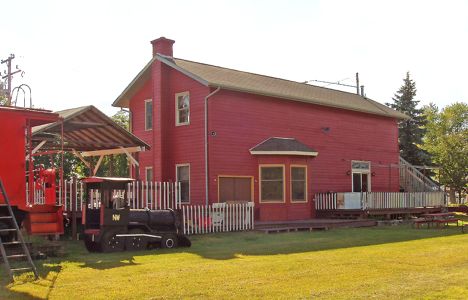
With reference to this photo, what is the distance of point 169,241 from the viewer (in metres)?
16.0

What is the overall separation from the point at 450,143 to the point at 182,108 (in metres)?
34.2

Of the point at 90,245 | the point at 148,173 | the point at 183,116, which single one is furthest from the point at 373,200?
the point at 90,245

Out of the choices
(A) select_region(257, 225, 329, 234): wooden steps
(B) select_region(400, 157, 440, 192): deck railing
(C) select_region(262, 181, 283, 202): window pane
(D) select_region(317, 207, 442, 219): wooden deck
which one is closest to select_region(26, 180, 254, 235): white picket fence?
(A) select_region(257, 225, 329, 234): wooden steps

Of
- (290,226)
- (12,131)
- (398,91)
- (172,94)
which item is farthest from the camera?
(398,91)

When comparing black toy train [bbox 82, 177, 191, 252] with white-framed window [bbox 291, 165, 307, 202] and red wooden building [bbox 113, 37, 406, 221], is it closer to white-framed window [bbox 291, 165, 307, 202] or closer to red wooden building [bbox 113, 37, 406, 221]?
red wooden building [bbox 113, 37, 406, 221]

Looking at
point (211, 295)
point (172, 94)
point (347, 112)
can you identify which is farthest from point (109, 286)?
point (347, 112)

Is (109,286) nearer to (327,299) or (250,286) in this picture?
(250,286)

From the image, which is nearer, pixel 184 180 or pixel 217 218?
pixel 217 218

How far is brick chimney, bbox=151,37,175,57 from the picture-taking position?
26656 mm

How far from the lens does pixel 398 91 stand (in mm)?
47719

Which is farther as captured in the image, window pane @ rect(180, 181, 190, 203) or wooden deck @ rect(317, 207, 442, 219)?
wooden deck @ rect(317, 207, 442, 219)

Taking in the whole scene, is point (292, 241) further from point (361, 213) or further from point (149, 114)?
point (149, 114)

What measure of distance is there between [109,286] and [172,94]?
16940mm

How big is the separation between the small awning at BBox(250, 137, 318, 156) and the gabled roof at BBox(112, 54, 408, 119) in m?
2.12
